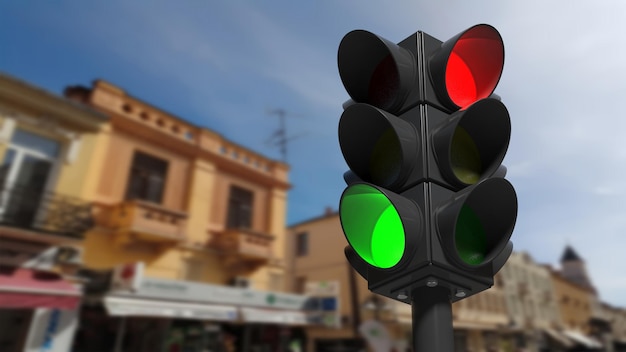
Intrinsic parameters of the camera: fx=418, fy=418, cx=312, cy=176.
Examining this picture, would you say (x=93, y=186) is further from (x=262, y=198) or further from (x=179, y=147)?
(x=262, y=198)

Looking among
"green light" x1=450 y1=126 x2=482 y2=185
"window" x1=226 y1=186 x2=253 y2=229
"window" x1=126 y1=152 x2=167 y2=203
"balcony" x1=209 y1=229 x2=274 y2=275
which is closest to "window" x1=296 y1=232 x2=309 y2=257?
"window" x1=226 y1=186 x2=253 y2=229

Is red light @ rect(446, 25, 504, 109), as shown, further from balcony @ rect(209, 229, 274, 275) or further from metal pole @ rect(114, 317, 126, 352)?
balcony @ rect(209, 229, 274, 275)

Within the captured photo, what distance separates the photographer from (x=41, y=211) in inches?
401

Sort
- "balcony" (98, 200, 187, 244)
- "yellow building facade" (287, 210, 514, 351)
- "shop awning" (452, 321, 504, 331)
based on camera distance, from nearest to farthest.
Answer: "balcony" (98, 200, 187, 244) < "yellow building facade" (287, 210, 514, 351) < "shop awning" (452, 321, 504, 331)

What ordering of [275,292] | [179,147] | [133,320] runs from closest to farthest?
[133,320]
[179,147]
[275,292]

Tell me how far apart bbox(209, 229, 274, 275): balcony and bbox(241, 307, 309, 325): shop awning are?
1.67 m

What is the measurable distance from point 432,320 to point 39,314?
11.1 m

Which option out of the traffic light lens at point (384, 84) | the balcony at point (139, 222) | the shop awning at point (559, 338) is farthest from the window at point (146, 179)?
the shop awning at point (559, 338)

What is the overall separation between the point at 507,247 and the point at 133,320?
12060 millimetres

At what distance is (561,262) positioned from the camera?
231ft

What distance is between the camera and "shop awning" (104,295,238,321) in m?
10.5

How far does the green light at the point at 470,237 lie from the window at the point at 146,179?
12.6m

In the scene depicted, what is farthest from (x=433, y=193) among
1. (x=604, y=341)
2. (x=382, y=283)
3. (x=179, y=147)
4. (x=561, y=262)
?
(x=561, y=262)

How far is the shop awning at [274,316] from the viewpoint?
44.2 ft
